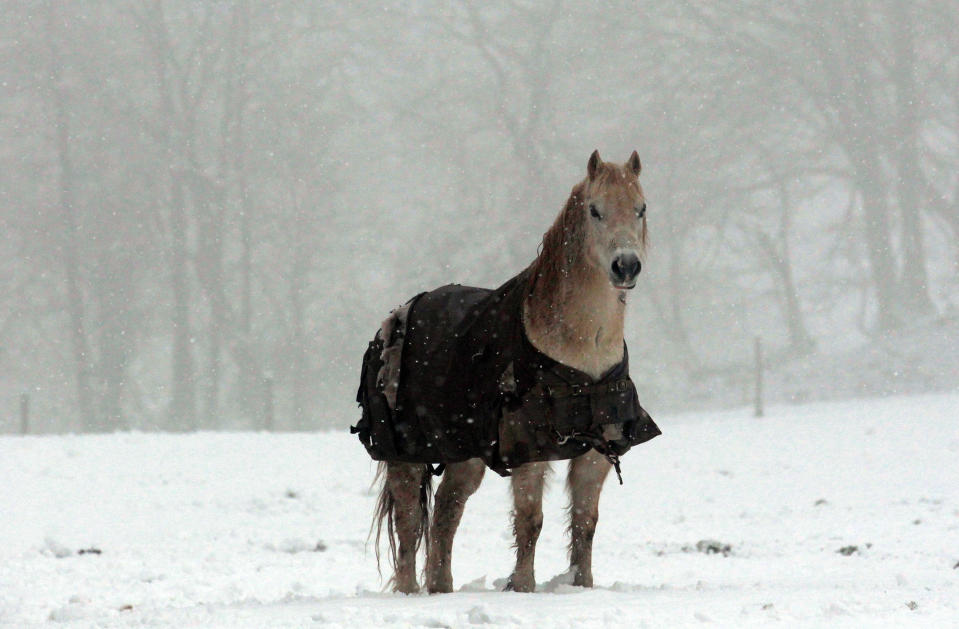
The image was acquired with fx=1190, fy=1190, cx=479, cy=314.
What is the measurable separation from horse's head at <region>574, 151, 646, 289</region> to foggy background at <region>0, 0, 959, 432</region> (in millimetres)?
22590

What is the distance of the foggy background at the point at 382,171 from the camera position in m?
28.9

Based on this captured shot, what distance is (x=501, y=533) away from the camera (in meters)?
10.4

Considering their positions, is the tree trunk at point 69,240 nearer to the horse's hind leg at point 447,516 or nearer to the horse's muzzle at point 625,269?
the horse's hind leg at point 447,516

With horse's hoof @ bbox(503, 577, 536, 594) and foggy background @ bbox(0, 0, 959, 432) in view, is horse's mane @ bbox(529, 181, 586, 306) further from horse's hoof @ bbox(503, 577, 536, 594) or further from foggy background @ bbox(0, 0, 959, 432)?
foggy background @ bbox(0, 0, 959, 432)

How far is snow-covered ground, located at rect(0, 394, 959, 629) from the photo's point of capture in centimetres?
490

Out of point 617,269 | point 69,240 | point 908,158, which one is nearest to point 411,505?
point 617,269

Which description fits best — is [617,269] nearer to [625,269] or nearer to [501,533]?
[625,269]

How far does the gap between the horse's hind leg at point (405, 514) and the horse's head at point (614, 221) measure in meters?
1.68

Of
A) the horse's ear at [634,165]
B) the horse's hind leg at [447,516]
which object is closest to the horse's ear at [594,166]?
the horse's ear at [634,165]

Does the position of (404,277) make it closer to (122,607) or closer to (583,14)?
(583,14)

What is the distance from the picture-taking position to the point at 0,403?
108 ft

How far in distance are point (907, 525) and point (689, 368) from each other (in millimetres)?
21123

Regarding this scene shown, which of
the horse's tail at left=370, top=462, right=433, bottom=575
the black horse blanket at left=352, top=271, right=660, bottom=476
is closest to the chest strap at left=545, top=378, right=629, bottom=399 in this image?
the black horse blanket at left=352, top=271, right=660, bottom=476

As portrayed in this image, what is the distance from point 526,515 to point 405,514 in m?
1.00
